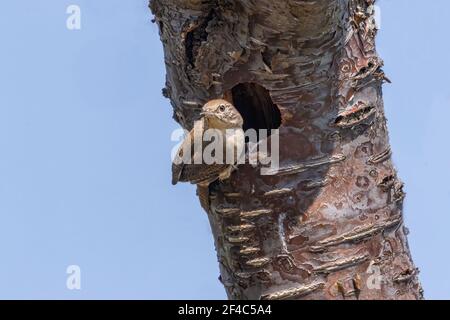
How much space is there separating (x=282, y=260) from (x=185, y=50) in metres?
0.65

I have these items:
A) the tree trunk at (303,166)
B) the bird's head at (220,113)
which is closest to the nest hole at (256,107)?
the tree trunk at (303,166)

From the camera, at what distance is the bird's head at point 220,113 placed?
2.98 m

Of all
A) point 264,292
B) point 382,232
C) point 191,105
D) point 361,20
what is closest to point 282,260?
point 264,292

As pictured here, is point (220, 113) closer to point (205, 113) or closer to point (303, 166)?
point (205, 113)

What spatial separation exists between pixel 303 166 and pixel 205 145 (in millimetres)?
311

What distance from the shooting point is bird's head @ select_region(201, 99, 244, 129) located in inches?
117

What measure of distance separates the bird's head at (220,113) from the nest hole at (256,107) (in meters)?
0.13

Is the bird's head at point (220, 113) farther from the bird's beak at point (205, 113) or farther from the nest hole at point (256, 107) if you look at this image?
the nest hole at point (256, 107)

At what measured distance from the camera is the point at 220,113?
3000 millimetres

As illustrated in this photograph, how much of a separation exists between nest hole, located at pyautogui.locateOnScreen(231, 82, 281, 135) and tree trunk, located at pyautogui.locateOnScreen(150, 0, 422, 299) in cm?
1

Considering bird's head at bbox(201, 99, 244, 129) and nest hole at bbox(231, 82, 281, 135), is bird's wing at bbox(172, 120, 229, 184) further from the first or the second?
nest hole at bbox(231, 82, 281, 135)

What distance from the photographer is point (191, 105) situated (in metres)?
3.10

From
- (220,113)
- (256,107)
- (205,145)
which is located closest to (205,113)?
(220,113)

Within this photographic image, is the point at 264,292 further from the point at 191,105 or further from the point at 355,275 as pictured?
the point at 191,105
